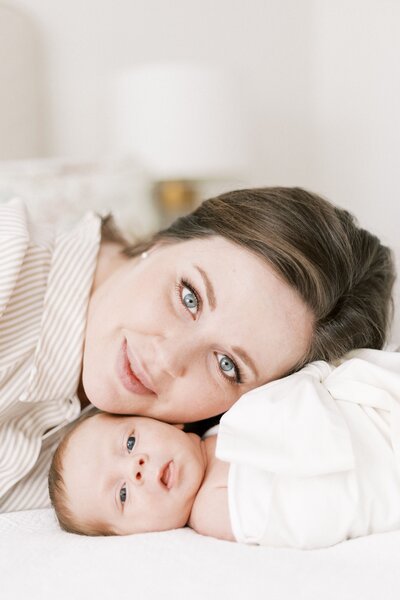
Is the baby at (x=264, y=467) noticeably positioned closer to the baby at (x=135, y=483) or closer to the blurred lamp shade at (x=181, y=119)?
the baby at (x=135, y=483)

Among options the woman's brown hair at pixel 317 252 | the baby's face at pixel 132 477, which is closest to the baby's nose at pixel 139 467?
the baby's face at pixel 132 477

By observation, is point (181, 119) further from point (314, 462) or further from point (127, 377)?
point (314, 462)

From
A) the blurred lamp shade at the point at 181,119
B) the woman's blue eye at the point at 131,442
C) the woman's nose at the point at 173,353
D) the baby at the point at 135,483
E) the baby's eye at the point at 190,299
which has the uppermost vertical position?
the blurred lamp shade at the point at 181,119

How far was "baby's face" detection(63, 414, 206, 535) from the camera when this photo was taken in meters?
1.08

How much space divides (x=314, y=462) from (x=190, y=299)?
40 centimetres

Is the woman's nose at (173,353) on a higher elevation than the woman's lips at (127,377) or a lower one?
higher

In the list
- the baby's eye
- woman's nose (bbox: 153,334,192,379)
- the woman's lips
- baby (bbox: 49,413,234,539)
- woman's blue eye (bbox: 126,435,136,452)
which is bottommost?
baby (bbox: 49,413,234,539)

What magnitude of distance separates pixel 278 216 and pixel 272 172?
208 cm

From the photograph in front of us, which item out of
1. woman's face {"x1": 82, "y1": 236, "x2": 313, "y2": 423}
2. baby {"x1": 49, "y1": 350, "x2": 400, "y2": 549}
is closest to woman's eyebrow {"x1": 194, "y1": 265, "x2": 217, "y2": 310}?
woman's face {"x1": 82, "y1": 236, "x2": 313, "y2": 423}

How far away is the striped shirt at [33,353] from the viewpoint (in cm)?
128

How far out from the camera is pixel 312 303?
1.21 m

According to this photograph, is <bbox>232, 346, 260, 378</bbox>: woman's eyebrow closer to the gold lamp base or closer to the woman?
the woman

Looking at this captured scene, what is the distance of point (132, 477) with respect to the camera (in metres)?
1.10

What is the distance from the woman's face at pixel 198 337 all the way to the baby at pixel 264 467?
2.1 inches
